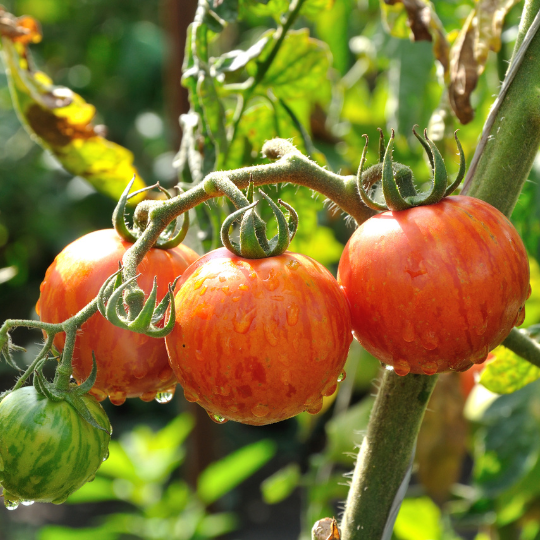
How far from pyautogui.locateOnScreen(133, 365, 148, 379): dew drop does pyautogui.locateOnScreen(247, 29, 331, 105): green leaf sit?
22.8 inches

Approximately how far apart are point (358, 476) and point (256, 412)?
9.1 inches

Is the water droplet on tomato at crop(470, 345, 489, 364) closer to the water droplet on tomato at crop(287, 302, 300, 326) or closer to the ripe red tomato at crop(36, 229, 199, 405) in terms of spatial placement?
the water droplet on tomato at crop(287, 302, 300, 326)

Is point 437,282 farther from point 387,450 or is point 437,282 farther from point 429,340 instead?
point 387,450

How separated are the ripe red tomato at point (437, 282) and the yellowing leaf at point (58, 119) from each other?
54 cm

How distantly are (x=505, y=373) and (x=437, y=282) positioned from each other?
40cm

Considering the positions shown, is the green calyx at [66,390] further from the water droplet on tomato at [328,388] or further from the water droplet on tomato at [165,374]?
the water droplet on tomato at [328,388]

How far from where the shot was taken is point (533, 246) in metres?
1.13

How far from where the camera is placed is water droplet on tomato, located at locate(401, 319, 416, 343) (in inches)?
23.1

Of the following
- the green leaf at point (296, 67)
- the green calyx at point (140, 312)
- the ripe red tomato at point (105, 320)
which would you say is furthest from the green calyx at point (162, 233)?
the green leaf at point (296, 67)

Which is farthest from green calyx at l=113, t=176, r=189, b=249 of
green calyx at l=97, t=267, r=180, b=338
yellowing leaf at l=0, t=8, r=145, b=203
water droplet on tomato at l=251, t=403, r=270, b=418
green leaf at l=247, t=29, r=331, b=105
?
green leaf at l=247, t=29, r=331, b=105

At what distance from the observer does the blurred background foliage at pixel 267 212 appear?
1097 mm

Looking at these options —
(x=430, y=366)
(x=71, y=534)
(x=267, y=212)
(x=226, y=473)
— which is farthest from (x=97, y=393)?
(x=226, y=473)

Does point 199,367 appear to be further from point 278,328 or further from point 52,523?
point 52,523

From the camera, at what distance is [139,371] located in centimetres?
66
